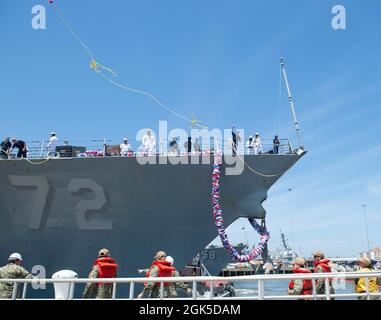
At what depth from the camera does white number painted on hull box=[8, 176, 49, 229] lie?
13.5 metres

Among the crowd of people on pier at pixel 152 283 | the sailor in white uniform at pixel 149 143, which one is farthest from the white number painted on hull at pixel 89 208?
the crowd of people on pier at pixel 152 283

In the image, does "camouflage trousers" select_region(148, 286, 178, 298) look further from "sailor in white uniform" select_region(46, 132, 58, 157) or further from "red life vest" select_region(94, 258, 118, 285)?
"sailor in white uniform" select_region(46, 132, 58, 157)

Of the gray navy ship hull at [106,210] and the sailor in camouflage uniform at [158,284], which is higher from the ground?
the gray navy ship hull at [106,210]

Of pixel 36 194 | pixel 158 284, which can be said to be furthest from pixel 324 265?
pixel 36 194

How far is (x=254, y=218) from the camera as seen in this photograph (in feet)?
46.3

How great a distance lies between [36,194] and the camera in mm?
13664

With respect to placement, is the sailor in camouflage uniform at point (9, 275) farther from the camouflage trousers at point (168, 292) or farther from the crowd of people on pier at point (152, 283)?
the camouflage trousers at point (168, 292)

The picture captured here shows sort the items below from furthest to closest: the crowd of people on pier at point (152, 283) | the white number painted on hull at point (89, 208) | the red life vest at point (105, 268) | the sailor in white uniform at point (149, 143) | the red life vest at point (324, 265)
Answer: the sailor in white uniform at point (149, 143)
the white number painted on hull at point (89, 208)
the red life vest at point (324, 265)
the red life vest at point (105, 268)
the crowd of people on pier at point (152, 283)

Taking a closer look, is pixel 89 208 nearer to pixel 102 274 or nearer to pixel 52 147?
pixel 52 147

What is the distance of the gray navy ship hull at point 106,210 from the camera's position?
44.2 feet

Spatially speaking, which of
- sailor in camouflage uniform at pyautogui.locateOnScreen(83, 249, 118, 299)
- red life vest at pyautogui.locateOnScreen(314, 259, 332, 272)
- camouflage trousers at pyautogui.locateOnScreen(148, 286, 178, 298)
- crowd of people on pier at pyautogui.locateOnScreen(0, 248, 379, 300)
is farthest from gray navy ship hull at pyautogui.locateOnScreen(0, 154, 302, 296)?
camouflage trousers at pyautogui.locateOnScreen(148, 286, 178, 298)
